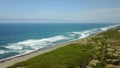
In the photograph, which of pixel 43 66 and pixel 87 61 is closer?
pixel 43 66

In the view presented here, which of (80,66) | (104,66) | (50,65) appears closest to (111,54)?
(104,66)

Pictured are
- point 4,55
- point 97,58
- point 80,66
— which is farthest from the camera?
point 4,55

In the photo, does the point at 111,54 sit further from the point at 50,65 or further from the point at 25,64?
the point at 25,64

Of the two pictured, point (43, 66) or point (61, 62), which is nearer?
point (43, 66)

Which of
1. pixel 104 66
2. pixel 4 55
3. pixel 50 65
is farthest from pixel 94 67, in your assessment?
pixel 4 55

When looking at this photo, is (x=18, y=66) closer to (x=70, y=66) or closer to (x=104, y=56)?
(x=70, y=66)

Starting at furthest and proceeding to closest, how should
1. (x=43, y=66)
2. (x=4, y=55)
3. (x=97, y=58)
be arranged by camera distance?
(x=4, y=55) → (x=97, y=58) → (x=43, y=66)

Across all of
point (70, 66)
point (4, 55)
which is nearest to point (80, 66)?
point (70, 66)

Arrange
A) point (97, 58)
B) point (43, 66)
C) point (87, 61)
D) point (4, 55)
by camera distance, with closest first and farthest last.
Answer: point (43, 66), point (87, 61), point (97, 58), point (4, 55)

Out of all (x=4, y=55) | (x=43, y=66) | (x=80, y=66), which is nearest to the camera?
(x=43, y=66)
